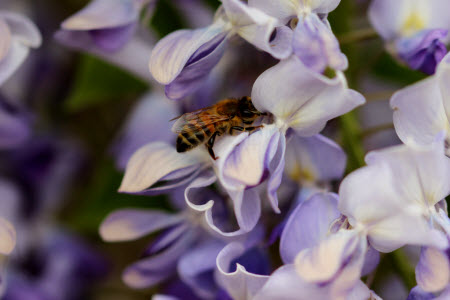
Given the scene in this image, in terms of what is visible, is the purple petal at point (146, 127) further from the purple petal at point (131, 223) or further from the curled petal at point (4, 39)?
the curled petal at point (4, 39)

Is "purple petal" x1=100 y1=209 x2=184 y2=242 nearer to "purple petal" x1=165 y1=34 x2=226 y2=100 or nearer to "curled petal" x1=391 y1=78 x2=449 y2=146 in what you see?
"purple petal" x1=165 y1=34 x2=226 y2=100

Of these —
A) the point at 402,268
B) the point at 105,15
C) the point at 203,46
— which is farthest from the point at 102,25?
Result: the point at 402,268

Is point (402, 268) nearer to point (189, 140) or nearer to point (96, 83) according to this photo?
point (189, 140)

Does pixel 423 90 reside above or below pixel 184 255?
above

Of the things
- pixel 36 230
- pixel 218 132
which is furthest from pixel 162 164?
Result: pixel 36 230

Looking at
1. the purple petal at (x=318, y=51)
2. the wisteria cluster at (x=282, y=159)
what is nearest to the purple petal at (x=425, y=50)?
the wisteria cluster at (x=282, y=159)

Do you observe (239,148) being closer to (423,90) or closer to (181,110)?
(423,90)
